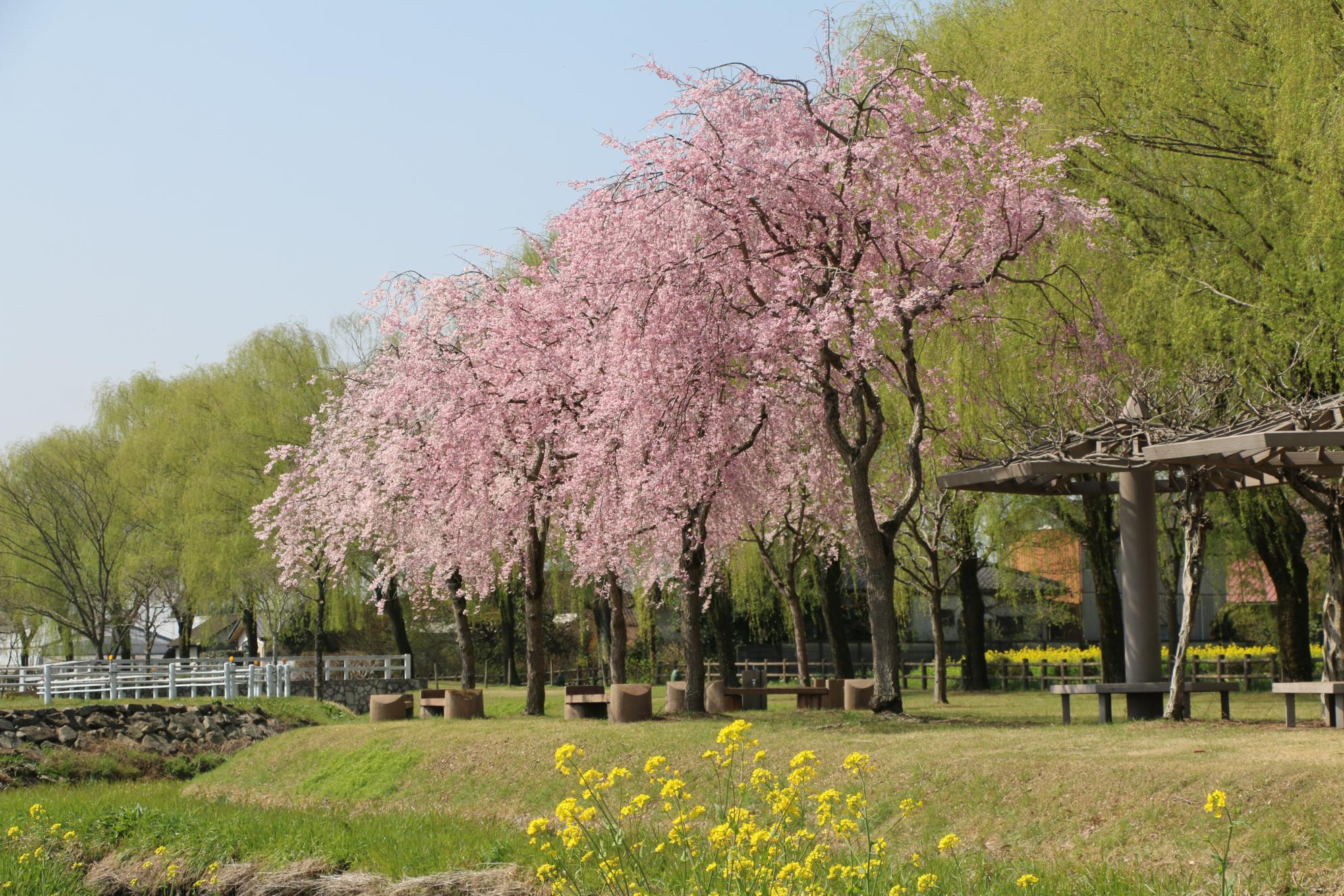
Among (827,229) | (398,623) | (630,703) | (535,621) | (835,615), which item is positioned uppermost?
(827,229)

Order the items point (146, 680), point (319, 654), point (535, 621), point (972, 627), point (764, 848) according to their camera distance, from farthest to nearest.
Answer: point (146, 680) → point (319, 654) → point (972, 627) → point (535, 621) → point (764, 848)

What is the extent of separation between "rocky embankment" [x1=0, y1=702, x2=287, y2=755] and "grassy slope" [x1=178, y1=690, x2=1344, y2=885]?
20.8 feet

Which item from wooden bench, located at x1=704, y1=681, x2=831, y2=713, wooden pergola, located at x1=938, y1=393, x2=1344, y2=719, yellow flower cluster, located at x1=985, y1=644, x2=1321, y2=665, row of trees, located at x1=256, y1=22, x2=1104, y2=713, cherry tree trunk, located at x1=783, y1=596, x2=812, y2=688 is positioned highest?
row of trees, located at x1=256, y1=22, x2=1104, y2=713

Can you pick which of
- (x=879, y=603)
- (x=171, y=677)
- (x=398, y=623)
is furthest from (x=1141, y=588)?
(x=398, y=623)

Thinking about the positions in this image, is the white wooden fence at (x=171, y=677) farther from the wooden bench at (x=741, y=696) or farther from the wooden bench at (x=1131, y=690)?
the wooden bench at (x=1131, y=690)

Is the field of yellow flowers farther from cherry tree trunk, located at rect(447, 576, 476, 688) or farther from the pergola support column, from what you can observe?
cherry tree trunk, located at rect(447, 576, 476, 688)

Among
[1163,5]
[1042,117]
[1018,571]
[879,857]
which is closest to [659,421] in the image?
[1042,117]

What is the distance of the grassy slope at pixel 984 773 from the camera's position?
27.8 ft

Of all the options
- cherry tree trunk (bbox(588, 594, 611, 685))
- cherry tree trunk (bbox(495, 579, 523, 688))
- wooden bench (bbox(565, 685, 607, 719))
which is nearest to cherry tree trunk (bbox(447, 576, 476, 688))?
wooden bench (bbox(565, 685, 607, 719))

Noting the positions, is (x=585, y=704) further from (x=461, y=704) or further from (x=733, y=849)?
(x=733, y=849)

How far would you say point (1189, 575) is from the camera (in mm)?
13688

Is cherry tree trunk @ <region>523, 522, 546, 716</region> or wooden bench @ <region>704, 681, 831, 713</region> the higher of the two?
cherry tree trunk @ <region>523, 522, 546, 716</region>

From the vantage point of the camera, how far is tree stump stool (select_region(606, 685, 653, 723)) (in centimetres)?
1680

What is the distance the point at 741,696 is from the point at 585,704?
Result: 272 centimetres
